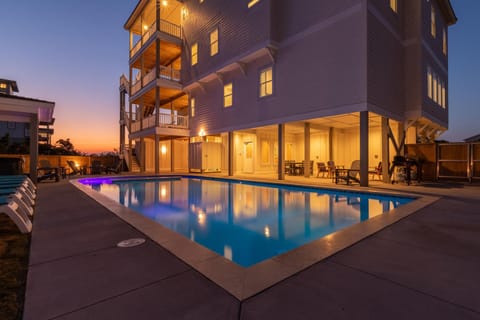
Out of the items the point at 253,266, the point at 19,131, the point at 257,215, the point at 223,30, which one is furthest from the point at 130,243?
the point at 19,131

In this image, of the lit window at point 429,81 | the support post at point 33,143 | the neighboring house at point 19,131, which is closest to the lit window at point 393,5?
the lit window at point 429,81

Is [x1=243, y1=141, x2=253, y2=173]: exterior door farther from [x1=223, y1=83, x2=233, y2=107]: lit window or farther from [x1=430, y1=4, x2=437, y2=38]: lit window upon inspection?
[x1=430, y1=4, x2=437, y2=38]: lit window

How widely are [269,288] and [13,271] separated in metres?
2.29

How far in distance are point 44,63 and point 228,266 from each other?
151 feet

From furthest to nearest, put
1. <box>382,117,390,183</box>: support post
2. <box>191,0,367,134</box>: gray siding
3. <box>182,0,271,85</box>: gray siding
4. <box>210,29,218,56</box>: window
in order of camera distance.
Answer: <box>210,29,218,56</box>: window → <box>182,0,271,85</box>: gray siding → <box>382,117,390,183</box>: support post → <box>191,0,367,134</box>: gray siding

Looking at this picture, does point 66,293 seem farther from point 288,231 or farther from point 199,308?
point 288,231

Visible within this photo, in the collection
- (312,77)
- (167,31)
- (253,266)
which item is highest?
(167,31)

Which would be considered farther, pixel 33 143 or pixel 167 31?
pixel 167 31

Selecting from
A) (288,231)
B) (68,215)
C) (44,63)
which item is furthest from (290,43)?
(44,63)

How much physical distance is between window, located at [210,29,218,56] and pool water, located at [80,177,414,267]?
987cm

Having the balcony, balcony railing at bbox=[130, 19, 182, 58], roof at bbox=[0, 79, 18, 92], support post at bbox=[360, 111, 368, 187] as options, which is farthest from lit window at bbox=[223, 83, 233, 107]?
roof at bbox=[0, 79, 18, 92]

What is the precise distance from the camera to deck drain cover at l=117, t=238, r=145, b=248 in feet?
8.99

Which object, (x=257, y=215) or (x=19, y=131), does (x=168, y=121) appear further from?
(x=19, y=131)

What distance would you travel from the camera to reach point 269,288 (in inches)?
71.9
